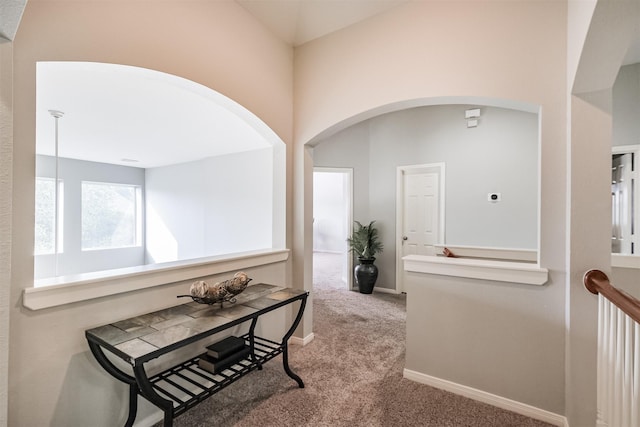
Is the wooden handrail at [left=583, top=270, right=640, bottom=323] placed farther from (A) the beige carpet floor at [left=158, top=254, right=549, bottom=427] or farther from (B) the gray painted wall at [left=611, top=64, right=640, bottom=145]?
(B) the gray painted wall at [left=611, top=64, right=640, bottom=145]

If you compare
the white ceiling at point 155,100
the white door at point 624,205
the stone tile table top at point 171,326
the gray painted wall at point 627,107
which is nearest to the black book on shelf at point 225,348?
the stone tile table top at point 171,326

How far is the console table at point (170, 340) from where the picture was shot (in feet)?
4.13

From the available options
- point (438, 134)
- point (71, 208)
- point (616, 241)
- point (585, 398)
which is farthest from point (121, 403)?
point (71, 208)

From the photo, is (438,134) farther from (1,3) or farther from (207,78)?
(1,3)

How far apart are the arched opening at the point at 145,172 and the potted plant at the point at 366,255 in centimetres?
150

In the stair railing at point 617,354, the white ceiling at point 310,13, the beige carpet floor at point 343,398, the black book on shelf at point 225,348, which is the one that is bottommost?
the beige carpet floor at point 343,398

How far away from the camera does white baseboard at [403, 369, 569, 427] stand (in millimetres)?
1776

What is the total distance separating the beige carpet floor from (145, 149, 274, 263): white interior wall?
2464 millimetres

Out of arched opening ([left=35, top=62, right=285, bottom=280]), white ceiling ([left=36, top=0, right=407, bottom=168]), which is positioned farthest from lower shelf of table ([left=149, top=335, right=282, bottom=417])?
white ceiling ([left=36, top=0, right=407, bottom=168])

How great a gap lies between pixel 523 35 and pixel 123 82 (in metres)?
3.04

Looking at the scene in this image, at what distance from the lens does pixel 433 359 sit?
7.11 ft

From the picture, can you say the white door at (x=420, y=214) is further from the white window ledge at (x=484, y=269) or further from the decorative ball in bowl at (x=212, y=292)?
the decorative ball in bowl at (x=212, y=292)

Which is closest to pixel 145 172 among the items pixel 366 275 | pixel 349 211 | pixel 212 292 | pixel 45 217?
pixel 45 217

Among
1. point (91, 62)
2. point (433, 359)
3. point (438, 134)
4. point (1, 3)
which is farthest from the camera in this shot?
point (438, 134)
